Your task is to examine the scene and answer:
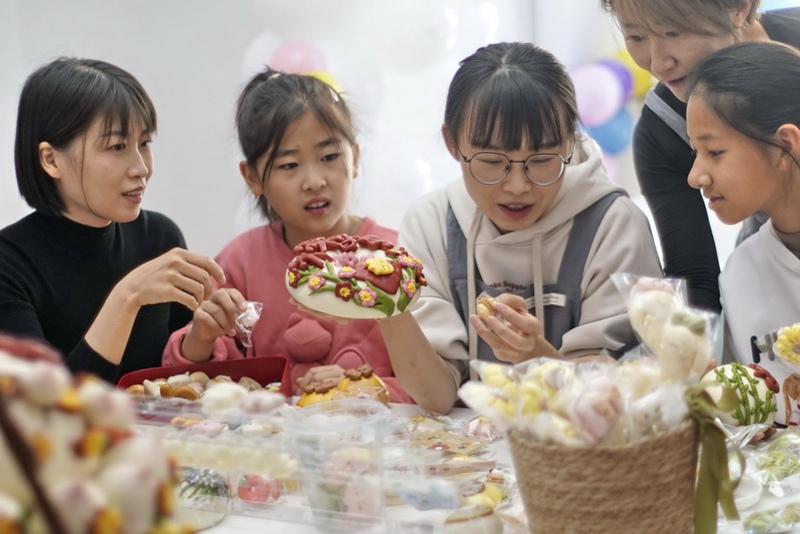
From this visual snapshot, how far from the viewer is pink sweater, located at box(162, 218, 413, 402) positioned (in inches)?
77.2

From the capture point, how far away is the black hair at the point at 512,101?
167 centimetres

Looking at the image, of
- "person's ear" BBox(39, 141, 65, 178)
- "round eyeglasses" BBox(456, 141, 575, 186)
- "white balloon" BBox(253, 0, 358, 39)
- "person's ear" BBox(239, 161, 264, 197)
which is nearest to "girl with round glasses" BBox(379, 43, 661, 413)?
"round eyeglasses" BBox(456, 141, 575, 186)

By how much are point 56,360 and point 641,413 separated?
629mm

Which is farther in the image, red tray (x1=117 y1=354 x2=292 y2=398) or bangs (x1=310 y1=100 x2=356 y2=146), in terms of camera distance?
bangs (x1=310 y1=100 x2=356 y2=146)

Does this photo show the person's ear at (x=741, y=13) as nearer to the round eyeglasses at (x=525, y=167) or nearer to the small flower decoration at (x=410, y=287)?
the round eyeglasses at (x=525, y=167)

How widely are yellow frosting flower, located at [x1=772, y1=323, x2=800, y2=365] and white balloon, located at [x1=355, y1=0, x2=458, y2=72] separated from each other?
1.97 meters

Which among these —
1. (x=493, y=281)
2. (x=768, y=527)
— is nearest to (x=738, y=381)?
(x=768, y=527)

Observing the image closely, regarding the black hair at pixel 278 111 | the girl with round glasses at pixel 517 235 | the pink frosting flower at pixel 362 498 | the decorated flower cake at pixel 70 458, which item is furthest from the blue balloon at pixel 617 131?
the decorated flower cake at pixel 70 458

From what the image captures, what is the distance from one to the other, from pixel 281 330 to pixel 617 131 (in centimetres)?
167

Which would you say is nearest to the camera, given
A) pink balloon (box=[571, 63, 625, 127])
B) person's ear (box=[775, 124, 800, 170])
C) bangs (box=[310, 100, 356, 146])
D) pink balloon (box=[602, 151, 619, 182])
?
person's ear (box=[775, 124, 800, 170])

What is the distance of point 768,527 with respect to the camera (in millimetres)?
1035

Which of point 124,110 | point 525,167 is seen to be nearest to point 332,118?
point 124,110

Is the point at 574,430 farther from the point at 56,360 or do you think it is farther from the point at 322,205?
the point at 322,205

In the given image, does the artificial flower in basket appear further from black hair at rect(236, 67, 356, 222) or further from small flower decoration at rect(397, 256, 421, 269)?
black hair at rect(236, 67, 356, 222)
